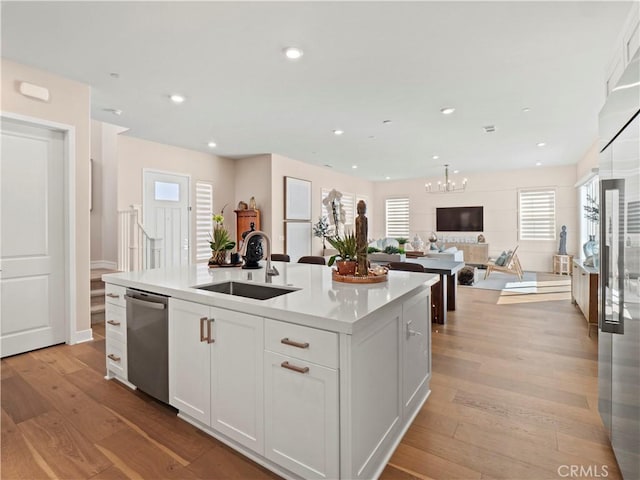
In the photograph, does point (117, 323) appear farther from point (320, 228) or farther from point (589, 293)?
point (320, 228)

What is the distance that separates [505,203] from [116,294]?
31.8 ft

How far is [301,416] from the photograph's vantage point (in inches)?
58.5

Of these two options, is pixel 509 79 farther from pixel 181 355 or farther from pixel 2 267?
pixel 2 267

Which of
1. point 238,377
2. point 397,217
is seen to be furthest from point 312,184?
point 238,377

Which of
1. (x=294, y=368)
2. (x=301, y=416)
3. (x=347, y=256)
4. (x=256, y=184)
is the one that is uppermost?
(x=256, y=184)

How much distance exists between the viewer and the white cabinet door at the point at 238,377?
1.64 metres

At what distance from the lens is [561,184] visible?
8.57 meters

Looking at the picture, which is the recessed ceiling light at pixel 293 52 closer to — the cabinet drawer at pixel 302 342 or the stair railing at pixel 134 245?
the cabinet drawer at pixel 302 342

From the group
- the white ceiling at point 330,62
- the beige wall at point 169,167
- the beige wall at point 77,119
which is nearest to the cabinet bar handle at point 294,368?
Result: the white ceiling at point 330,62

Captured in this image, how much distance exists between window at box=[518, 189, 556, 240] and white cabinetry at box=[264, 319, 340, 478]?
9486 mm

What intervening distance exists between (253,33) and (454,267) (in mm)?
3323

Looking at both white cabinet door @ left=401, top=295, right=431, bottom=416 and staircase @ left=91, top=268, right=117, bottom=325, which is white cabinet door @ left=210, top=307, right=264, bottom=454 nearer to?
white cabinet door @ left=401, top=295, right=431, bottom=416

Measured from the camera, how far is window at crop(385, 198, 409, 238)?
10.9 m

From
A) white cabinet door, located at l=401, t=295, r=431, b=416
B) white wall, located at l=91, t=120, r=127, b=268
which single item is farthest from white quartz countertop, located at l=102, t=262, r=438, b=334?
white wall, located at l=91, t=120, r=127, b=268
